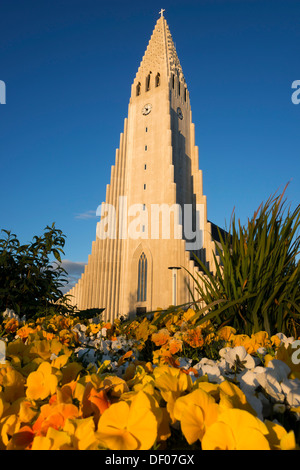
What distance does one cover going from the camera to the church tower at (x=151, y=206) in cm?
2511

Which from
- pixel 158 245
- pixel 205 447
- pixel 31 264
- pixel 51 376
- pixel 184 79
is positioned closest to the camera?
pixel 205 447

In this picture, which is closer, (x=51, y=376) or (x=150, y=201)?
(x=51, y=376)

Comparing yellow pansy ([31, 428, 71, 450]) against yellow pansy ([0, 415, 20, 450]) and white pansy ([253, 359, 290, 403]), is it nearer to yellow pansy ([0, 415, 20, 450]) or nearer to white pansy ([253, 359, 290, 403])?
yellow pansy ([0, 415, 20, 450])

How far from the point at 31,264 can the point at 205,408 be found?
3.85m

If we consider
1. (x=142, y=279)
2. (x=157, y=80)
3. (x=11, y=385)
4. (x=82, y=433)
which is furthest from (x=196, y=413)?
(x=157, y=80)

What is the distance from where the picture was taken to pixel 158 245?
25.3m

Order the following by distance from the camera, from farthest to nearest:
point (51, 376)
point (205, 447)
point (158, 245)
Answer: point (158, 245) → point (51, 376) → point (205, 447)

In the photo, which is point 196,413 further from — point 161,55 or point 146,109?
point 161,55

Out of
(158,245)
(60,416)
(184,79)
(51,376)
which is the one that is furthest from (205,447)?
(184,79)

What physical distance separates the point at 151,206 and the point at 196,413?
2636cm

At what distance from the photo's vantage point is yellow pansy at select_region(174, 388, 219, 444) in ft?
1.90

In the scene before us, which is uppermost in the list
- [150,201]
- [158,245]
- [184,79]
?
[184,79]
